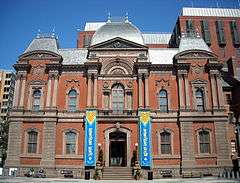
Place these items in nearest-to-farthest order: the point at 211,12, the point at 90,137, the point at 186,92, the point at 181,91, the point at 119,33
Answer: the point at 90,137
the point at 186,92
the point at 181,91
the point at 119,33
the point at 211,12

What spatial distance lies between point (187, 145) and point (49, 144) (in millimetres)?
14832

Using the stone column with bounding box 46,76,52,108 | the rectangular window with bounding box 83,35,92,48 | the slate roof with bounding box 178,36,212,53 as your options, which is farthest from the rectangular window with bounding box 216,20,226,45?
the stone column with bounding box 46,76,52,108

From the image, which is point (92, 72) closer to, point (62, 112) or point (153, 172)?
point (62, 112)

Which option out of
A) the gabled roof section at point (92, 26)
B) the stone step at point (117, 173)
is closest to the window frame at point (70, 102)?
the stone step at point (117, 173)

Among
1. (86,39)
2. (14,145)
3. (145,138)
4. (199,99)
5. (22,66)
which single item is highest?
(86,39)

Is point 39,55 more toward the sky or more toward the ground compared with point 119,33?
more toward the ground

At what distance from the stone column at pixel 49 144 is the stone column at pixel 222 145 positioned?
1768 cm

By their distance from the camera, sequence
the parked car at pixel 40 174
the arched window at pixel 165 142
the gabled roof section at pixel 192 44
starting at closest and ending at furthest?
the parked car at pixel 40 174 < the arched window at pixel 165 142 < the gabled roof section at pixel 192 44

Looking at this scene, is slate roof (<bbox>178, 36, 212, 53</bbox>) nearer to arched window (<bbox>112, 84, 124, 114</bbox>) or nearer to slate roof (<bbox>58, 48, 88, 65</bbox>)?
arched window (<bbox>112, 84, 124, 114</bbox>)

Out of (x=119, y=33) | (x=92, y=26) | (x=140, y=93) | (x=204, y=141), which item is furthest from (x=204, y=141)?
(x=92, y=26)

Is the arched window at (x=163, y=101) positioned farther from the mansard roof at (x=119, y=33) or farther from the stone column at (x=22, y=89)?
the stone column at (x=22, y=89)

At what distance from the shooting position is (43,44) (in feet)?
125

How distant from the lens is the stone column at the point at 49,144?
106 ft

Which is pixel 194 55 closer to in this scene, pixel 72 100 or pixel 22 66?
pixel 72 100
